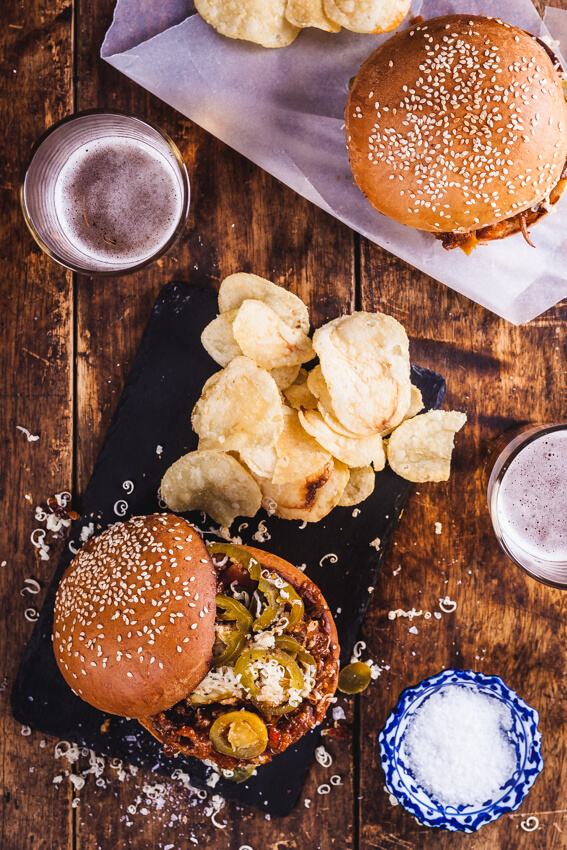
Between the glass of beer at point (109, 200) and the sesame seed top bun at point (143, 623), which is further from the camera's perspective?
the glass of beer at point (109, 200)

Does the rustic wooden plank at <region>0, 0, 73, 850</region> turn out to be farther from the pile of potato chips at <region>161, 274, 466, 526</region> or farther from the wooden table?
the pile of potato chips at <region>161, 274, 466, 526</region>

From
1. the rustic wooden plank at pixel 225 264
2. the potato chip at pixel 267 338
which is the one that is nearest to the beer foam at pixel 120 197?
the rustic wooden plank at pixel 225 264

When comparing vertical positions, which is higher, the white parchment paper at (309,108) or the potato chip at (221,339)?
the white parchment paper at (309,108)

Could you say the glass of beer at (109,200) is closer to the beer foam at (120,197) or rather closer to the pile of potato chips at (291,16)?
the beer foam at (120,197)

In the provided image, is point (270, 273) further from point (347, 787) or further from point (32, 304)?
point (347, 787)

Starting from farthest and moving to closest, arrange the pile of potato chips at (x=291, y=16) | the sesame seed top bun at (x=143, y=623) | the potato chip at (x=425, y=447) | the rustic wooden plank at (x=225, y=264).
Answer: the rustic wooden plank at (x=225, y=264) < the potato chip at (x=425, y=447) < the pile of potato chips at (x=291, y=16) < the sesame seed top bun at (x=143, y=623)

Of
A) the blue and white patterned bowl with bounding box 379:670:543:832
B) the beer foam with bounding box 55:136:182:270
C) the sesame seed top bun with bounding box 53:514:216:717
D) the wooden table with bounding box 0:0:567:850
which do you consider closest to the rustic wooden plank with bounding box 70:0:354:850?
the wooden table with bounding box 0:0:567:850

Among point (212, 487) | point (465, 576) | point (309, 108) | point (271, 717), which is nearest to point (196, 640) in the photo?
point (271, 717)
